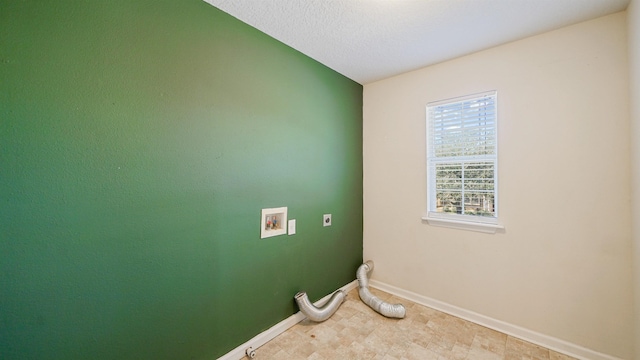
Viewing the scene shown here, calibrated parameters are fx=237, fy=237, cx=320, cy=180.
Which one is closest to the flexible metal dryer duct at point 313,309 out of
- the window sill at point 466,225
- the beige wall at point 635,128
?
the window sill at point 466,225

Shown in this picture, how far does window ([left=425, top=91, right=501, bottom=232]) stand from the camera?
2.21 meters

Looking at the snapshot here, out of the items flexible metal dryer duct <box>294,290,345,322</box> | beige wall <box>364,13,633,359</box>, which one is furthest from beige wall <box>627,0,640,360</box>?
flexible metal dryer duct <box>294,290,345,322</box>

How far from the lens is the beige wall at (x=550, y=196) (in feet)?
5.54

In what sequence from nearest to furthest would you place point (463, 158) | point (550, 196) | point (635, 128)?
1. point (635, 128)
2. point (550, 196)
3. point (463, 158)

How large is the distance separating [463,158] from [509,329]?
156 centimetres

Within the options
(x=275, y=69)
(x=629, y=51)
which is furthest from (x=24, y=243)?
(x=629, y=51)

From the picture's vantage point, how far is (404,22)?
1.80m

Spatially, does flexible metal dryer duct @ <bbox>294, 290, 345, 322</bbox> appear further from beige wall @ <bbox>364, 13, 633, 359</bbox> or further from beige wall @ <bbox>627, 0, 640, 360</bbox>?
beige wall @ <bbox>627, 0, 640, 360</bbox>

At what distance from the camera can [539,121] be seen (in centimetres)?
195

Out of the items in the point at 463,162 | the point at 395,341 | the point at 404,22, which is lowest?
the point at 395,341

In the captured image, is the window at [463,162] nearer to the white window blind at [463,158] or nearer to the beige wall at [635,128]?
the white window blind at [463,158]

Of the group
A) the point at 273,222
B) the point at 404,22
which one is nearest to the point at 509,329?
the point at 273,222

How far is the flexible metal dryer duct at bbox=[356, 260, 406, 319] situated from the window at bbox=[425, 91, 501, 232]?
924 mm

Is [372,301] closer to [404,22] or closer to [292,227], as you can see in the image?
[292,227]
